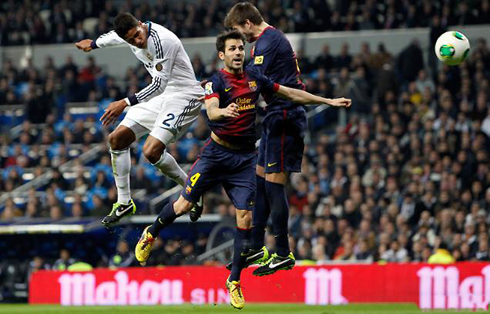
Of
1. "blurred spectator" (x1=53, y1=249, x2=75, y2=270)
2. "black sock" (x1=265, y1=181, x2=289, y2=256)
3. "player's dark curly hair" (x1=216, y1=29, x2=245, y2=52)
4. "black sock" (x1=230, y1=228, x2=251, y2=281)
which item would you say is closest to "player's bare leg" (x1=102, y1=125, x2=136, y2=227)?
"black sock" (x1=230, y1=228, x2=251, y2=281)

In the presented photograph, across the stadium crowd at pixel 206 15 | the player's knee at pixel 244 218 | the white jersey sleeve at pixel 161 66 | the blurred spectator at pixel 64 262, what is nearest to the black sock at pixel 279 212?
the player's knee at pixel 244 218

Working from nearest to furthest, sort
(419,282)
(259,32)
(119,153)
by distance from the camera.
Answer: (259,32) < (119,153) < (419,282)

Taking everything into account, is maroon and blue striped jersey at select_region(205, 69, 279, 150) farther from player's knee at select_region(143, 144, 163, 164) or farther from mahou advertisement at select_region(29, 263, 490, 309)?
mahou advertisement at select_region(29, 263, 490, 309)

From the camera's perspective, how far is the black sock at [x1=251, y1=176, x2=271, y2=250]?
11.5 meters

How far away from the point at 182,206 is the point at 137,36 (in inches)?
79.3

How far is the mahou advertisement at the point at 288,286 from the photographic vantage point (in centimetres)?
1648

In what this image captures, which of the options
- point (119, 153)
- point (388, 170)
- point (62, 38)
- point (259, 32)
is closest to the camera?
point (259, 32)

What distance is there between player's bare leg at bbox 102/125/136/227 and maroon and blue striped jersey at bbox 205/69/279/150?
3.76 feet

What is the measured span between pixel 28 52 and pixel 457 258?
A: 14831mm

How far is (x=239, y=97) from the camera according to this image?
36.6ft

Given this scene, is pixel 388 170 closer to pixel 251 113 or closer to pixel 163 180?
pixel 163 180

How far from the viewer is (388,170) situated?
66.4 ft

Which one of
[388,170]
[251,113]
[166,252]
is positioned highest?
[251,113]

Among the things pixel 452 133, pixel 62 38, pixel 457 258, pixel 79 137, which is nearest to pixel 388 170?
pixel 452 133
